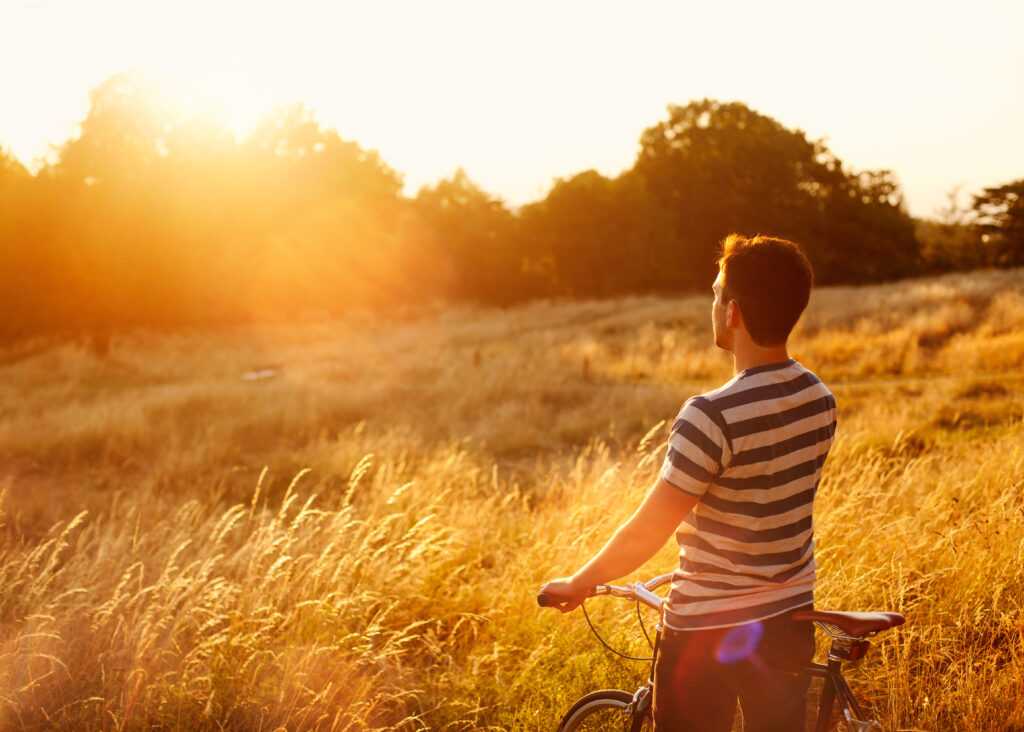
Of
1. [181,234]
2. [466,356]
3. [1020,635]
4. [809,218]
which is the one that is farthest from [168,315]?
[809,218]

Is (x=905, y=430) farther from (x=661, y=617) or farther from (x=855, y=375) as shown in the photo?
(x=661, y=617)

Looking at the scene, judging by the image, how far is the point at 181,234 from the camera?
1146 inches

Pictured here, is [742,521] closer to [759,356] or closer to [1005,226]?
[759,356]

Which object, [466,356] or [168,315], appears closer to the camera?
[466,356]

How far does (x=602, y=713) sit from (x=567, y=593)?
770mm

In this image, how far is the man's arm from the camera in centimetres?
217

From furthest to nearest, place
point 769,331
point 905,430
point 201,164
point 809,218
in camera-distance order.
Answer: point 809,218, point 201,164, point 905,430, point 769,331

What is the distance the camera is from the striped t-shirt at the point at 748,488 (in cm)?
212

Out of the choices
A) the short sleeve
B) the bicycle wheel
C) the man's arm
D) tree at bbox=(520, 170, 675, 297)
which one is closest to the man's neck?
the short sleeve

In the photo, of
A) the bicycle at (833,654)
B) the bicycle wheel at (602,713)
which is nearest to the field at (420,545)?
the bicycle wheel at (602,713)

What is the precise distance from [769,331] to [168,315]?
32.2 m

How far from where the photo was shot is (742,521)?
7.29 feet

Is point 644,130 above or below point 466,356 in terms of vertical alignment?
above

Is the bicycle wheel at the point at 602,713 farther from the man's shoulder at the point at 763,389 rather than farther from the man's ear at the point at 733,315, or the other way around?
the man's ear at the point at 733,315
